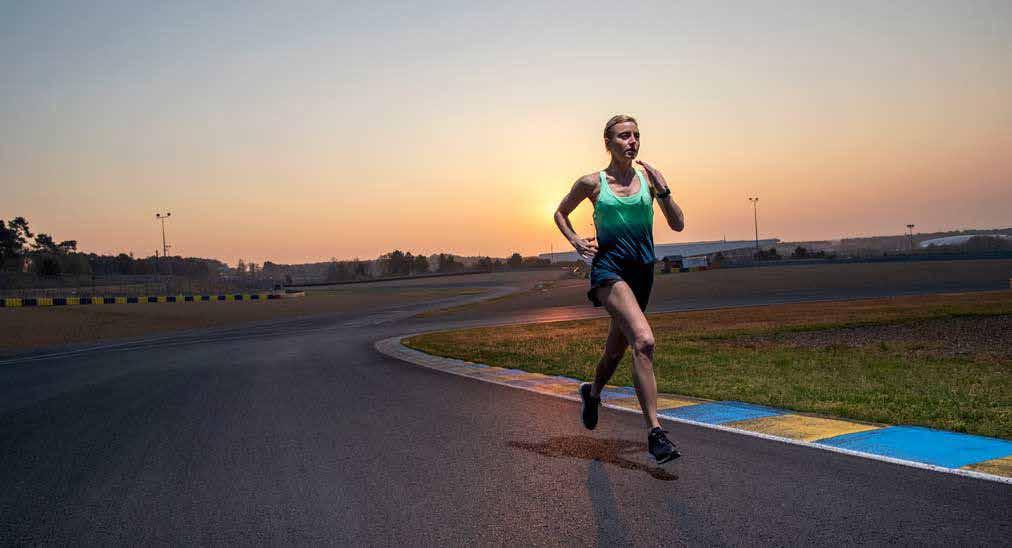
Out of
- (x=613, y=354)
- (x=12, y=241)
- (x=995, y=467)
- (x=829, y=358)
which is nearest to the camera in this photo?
(x=995, y=467)

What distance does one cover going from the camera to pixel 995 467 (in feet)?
15.9

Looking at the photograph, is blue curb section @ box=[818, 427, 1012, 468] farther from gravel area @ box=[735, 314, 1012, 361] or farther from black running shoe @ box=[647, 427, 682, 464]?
gravel area @ box=[735, 314, 1012, 361]

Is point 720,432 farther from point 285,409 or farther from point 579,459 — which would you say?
point 285,409

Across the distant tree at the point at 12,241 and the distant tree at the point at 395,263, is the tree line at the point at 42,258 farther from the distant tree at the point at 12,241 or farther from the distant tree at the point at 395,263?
the distant tree at the point at 395,263

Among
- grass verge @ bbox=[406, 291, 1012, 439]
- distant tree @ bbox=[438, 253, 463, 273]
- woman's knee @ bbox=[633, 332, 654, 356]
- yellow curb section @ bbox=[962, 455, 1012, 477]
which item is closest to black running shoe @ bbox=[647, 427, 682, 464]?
woman's knee @ bbox=[633, 332, 654, 356]

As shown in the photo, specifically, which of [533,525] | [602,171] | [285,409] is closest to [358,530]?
[533,525]

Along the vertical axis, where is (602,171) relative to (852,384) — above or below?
above

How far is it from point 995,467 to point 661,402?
3.58 metres

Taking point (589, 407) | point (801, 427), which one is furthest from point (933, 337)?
point (589, 407)

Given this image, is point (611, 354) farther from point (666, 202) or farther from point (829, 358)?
point (829, 358)

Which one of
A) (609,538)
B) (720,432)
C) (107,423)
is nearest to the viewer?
(609,538)

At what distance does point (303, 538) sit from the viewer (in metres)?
4.00

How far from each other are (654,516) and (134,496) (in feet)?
10.8

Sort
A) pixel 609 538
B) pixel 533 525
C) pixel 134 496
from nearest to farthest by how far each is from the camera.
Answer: pixel 609 538, pixel 533 525, pixel 134 496
